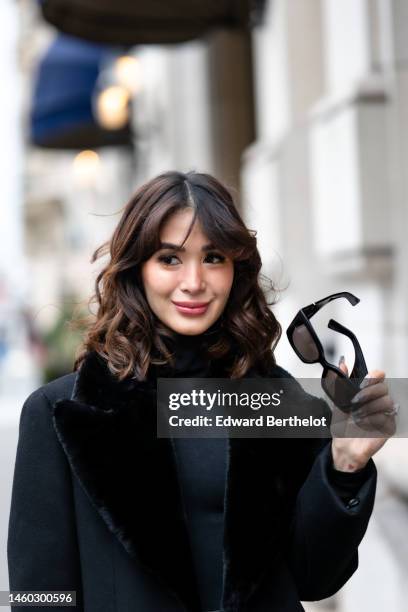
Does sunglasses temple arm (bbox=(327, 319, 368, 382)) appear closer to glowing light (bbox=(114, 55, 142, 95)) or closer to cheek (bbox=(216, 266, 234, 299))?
cheek (bbox=(216, 266, 234, 299))

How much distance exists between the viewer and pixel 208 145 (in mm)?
11641

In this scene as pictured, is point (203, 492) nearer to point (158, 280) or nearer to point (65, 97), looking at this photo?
point (158, 280)

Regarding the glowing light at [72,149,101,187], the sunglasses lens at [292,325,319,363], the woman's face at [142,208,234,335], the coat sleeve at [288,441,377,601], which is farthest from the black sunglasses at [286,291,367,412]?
the glowing light at [72,149,101,187]

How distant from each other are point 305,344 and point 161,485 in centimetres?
47

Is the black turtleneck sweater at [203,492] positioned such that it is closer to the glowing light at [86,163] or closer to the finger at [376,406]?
the finger at [376,406]

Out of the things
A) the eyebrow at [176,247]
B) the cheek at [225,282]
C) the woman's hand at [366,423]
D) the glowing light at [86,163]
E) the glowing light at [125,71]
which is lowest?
the woman's hand at [366,423]

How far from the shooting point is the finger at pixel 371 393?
183 centimetres

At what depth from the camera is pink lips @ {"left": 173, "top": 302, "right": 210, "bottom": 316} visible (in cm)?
215

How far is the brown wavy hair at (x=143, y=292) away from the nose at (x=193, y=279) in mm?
72

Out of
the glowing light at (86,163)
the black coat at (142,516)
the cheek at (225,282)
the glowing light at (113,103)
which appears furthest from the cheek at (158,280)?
the glowing light at (86,163)

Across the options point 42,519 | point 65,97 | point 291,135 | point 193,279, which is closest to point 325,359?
point 193,279

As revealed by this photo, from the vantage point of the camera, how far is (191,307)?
215cm

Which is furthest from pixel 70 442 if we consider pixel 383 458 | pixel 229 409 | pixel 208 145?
pixel 208 145

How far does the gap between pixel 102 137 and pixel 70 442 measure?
1265 cm
